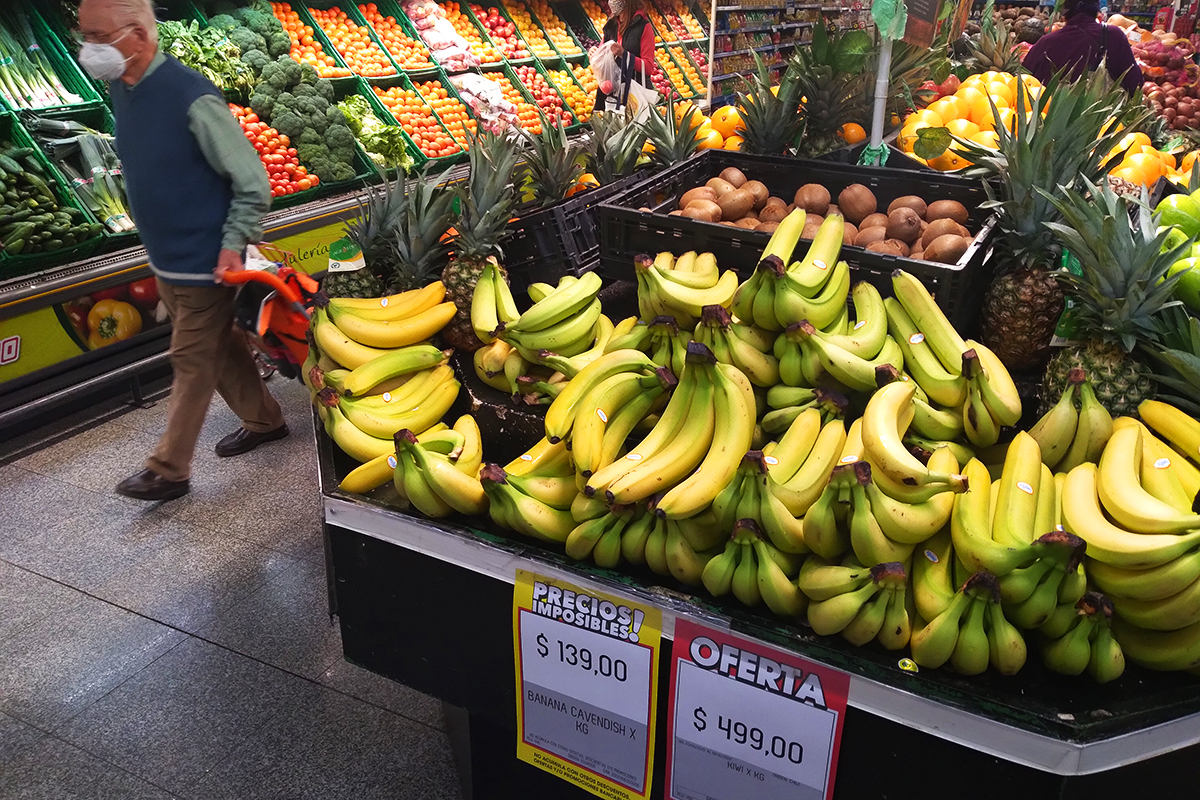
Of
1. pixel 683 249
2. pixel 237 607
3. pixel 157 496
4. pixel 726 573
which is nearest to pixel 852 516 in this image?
pixel 726 573

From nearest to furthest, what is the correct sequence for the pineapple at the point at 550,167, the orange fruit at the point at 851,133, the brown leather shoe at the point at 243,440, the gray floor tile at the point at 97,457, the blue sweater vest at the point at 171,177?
the pineapple at the point at 550,167
the blue sweater vest at the point at 171,177
the orange fruit at the point at 851,133
the gray floor tile at the point at 97,457
the brown leather shoe at the point at 243,440

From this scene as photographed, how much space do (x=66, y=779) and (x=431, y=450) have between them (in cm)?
159

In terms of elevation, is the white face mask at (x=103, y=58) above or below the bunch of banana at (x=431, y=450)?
above

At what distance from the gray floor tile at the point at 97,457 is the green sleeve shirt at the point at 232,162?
1.28 meters

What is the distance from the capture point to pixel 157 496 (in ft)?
11.7

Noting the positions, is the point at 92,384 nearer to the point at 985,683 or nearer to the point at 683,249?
the point at 683,249

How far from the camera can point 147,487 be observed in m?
3.53

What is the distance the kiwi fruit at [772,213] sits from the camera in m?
2.43

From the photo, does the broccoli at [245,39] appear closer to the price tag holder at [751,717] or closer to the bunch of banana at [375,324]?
the bunch of banana at [375,324]

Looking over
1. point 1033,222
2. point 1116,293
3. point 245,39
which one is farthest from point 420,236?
point 245,39

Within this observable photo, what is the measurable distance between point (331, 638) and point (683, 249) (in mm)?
1773

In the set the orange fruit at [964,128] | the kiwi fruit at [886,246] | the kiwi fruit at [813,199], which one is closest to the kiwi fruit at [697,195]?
the kiwi fruit at [813,199]

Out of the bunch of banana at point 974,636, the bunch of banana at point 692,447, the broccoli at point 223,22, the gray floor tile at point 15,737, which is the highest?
the broccoli at point 223,22

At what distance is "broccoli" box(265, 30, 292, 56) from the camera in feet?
18.9
